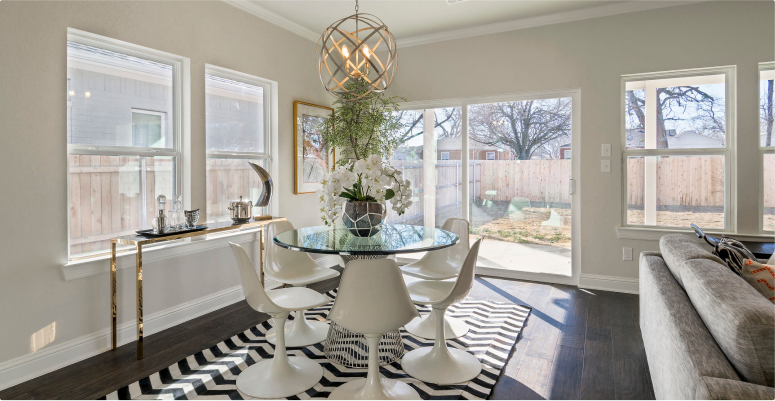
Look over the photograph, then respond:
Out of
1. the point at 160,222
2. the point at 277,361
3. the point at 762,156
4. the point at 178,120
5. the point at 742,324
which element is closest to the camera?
the point at 742,324

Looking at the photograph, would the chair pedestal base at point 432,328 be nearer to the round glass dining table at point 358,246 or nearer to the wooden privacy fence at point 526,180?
the round glass dining table at point 358,246

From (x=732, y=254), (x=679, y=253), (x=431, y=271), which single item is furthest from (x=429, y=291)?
(x=732, y=254)

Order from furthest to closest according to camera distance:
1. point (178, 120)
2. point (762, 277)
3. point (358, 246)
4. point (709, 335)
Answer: point (178, 120)
point (358, 246)
point (762, 277)
point (709, 335)

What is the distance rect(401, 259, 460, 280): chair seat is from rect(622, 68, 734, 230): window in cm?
211

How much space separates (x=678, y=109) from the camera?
12.7ft

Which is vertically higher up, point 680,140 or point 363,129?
point 363,129

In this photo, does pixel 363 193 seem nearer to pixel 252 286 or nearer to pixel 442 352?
pixel 252 286

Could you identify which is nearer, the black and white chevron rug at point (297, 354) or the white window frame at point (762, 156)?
the black and white chevron rug at point (297, 354)

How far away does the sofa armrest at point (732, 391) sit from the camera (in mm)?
1081

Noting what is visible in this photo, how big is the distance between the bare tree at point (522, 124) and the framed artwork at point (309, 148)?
1.69 m

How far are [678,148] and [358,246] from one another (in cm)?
330

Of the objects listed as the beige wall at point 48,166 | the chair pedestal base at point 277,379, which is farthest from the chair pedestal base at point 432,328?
the beige wall at point 48,166

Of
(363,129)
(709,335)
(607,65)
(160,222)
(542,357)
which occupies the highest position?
(607,65)

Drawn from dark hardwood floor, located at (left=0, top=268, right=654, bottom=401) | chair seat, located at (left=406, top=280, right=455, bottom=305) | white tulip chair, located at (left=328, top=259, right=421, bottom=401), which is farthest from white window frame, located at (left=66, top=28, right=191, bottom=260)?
white tulip chair, located at (left=328, top=259, right=421, bottom=401)
